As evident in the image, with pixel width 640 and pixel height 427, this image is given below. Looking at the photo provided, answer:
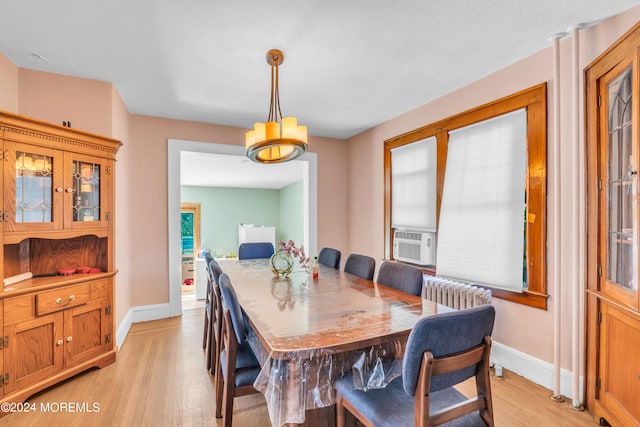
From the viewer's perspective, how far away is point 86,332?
2424 mm

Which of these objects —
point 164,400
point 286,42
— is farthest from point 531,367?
point 286,42

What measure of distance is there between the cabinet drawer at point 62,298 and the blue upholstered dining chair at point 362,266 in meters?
2.19

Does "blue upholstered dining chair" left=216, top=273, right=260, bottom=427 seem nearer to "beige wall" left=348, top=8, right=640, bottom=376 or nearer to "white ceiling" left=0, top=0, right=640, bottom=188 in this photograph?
"white ceiling" left=0, top=0, right=640, bottom=188

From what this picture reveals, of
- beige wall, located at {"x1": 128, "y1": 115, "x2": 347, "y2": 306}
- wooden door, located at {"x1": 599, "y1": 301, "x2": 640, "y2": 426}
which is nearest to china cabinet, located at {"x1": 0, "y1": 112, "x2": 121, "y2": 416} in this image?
beige wall, located at {"x1": 128, "y1": 115, "x2": 347, "y2": 306}

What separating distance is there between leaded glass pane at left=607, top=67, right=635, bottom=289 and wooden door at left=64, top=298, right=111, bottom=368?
3696 mm

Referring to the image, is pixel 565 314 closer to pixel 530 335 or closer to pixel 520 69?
pixel 530 335

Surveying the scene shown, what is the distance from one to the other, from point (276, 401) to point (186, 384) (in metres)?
1.42

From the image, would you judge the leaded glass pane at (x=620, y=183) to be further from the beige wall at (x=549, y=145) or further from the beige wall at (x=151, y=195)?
the beige wall at (x=151, y=195)

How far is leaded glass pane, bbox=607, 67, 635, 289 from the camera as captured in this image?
67.1 inches

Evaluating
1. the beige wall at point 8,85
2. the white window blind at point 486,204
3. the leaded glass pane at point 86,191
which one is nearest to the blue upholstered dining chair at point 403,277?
the white window blind at point 486,204

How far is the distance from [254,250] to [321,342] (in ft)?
9.31

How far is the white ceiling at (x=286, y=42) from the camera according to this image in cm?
179

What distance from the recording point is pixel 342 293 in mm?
2055

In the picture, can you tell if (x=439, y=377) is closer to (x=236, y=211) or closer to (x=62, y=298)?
(x=62, y=298)
